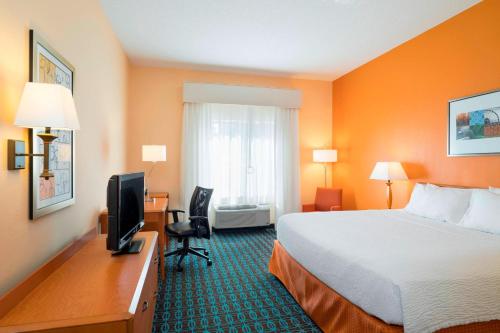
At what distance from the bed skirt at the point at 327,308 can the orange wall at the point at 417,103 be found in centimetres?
211

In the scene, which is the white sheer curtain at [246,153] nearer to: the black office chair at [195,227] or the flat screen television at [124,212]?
the black office chair at [195,227]

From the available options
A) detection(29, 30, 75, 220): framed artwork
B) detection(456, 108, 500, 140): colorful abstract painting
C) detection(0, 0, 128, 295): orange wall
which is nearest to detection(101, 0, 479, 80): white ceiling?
detection(0, 0, 128, 295): orange wall

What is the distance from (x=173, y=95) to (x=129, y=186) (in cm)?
324

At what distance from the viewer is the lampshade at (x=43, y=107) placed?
1.23 meters

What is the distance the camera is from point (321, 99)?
564cm

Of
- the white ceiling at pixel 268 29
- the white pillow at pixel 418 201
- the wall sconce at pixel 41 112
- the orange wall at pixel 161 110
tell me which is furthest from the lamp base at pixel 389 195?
the wall sconce at pixel 41 112

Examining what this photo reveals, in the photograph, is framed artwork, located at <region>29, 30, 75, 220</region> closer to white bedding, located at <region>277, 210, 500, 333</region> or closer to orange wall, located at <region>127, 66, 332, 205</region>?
white bedding, located at <region>277, 210, 500, 333</region>

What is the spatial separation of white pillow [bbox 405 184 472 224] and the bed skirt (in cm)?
139

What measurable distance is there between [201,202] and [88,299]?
2397 millimetres

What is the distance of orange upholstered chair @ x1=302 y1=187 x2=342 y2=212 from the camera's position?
478 cm

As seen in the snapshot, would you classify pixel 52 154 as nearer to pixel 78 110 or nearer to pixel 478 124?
pixel 78 110

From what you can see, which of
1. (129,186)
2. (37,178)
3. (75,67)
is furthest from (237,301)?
(75,67)

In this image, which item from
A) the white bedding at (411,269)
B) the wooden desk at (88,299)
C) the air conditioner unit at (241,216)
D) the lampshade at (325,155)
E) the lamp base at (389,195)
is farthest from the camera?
the lampshade at (325,155)

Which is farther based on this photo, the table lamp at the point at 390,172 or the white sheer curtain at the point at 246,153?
the white sheer curtain at the point at 246,153
